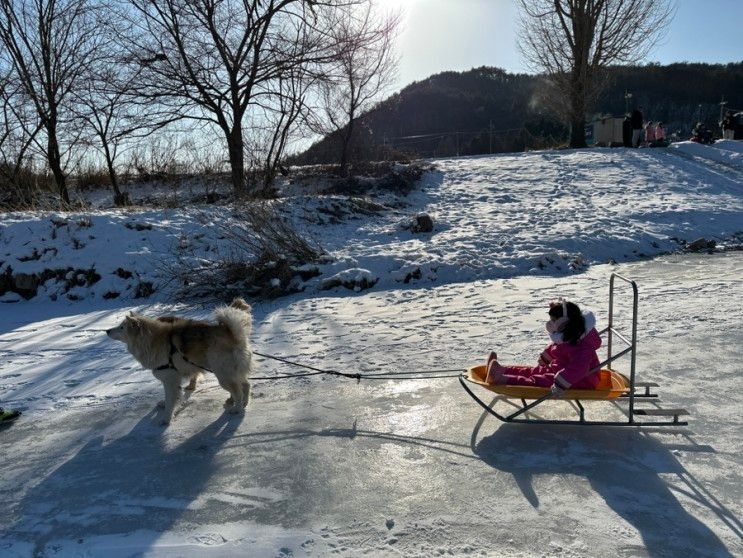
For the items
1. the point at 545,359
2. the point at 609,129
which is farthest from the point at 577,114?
the point at 545,359

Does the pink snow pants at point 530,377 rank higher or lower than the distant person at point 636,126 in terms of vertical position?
lower

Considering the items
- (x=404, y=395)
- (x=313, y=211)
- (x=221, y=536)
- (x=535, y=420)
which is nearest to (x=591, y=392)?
(x=535, y=420)

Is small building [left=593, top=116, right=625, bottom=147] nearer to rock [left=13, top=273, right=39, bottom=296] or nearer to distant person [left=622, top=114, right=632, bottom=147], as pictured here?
distant person [left=622, top=114, right=632, bottom=147]

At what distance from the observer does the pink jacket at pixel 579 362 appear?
450 centimetres

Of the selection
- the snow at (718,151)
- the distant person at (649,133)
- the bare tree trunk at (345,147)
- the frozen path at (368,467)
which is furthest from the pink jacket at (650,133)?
the frozen path at (368,467)

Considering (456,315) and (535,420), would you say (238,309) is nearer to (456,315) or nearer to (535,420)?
(535,420)

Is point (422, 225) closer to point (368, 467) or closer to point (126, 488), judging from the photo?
point (368, 467)

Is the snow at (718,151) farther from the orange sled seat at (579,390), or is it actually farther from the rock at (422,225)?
the orange sled seat at (579,390)

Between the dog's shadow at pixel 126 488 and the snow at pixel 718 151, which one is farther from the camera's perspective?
the snow at pixel 718 151

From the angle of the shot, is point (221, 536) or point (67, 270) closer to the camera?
point (221, 536)

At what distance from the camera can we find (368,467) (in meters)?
4.23

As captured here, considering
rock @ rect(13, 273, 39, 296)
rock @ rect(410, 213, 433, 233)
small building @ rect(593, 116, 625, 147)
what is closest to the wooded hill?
small building @ rect(593, 116, 625, 147)

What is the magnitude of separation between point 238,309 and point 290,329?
3089mm

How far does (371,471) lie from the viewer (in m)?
4.17
